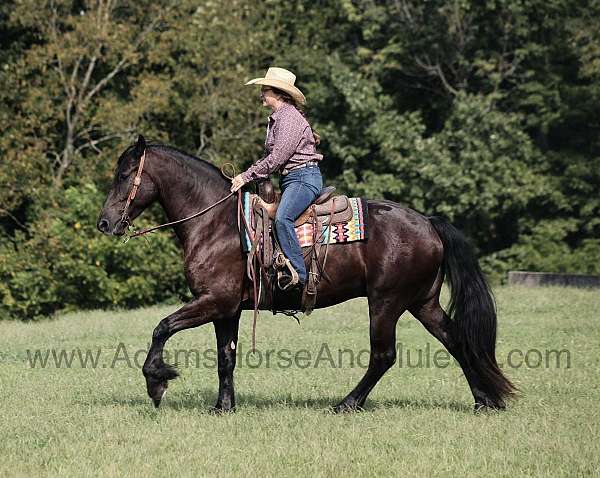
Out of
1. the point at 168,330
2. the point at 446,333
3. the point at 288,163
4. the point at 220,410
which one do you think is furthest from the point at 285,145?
the point at 220,410

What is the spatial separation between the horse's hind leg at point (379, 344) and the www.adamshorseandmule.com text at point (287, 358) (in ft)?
10.5

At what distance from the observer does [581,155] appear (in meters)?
27.8

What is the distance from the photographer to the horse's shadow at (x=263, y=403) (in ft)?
30.8

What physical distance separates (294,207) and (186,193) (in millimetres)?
1020

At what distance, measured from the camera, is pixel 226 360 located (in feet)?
30.1

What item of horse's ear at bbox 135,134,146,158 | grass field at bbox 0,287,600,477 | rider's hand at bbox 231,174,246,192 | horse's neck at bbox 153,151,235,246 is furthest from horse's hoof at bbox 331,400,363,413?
horse's ear at bbox 135,134,146,158

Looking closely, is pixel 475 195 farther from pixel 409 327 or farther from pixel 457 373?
pixel 457 373

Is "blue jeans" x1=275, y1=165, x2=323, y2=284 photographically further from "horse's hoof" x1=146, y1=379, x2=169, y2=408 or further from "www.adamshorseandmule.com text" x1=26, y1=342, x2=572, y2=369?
"www.adamshorseandmule.com text" x1=26, y1=342, x2=572, y2=369

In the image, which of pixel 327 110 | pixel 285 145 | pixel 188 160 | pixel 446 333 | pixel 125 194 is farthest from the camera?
pixel 327 110

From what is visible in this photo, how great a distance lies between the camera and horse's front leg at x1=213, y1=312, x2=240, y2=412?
913 cm

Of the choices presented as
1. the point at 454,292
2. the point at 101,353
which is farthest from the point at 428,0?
the point at 454,292

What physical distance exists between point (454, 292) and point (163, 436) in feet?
9.77

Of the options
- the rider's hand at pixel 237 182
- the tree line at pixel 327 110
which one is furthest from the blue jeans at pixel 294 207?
the tree line at pixel 327 110

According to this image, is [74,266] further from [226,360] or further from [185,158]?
[226,360]
